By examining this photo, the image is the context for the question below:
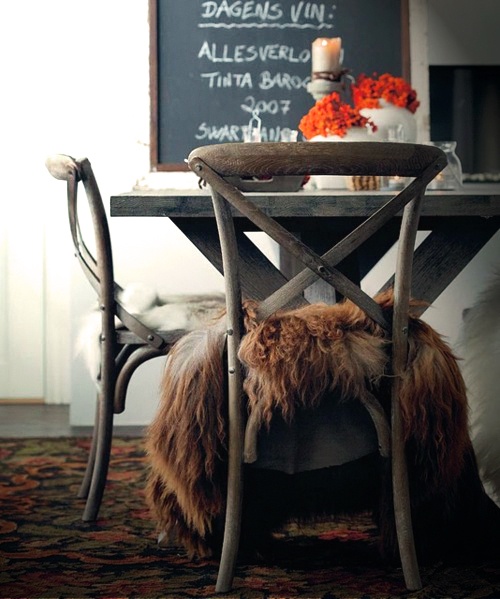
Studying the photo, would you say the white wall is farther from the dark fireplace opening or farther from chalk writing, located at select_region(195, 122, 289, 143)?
chalk writing, located at select_region(195, 122, 289, 143)

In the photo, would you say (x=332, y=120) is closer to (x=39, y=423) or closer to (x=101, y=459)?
(x=101, y=459)

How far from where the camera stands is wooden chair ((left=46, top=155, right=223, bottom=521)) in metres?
2.37

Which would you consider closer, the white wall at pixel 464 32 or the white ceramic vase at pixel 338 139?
the white ceramic vase at pixel 338 139

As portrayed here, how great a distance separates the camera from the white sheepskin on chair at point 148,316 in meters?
2.43

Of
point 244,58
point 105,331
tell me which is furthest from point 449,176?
point 244,58

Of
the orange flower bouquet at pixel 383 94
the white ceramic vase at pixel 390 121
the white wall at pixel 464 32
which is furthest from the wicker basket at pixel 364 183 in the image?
the white wall at pixel 464 32

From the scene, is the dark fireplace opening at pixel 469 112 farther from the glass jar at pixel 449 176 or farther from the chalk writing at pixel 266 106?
the glass jar at pixel 449 176

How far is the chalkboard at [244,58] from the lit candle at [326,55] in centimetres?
70

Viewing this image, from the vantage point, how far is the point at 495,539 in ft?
7.08

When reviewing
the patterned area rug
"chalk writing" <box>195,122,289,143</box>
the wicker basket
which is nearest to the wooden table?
the wicker basket

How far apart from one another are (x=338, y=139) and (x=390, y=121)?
20 centimetres

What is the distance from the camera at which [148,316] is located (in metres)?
2.47

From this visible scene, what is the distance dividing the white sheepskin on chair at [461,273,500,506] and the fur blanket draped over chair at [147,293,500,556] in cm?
18

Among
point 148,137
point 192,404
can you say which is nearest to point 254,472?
point 192,404
